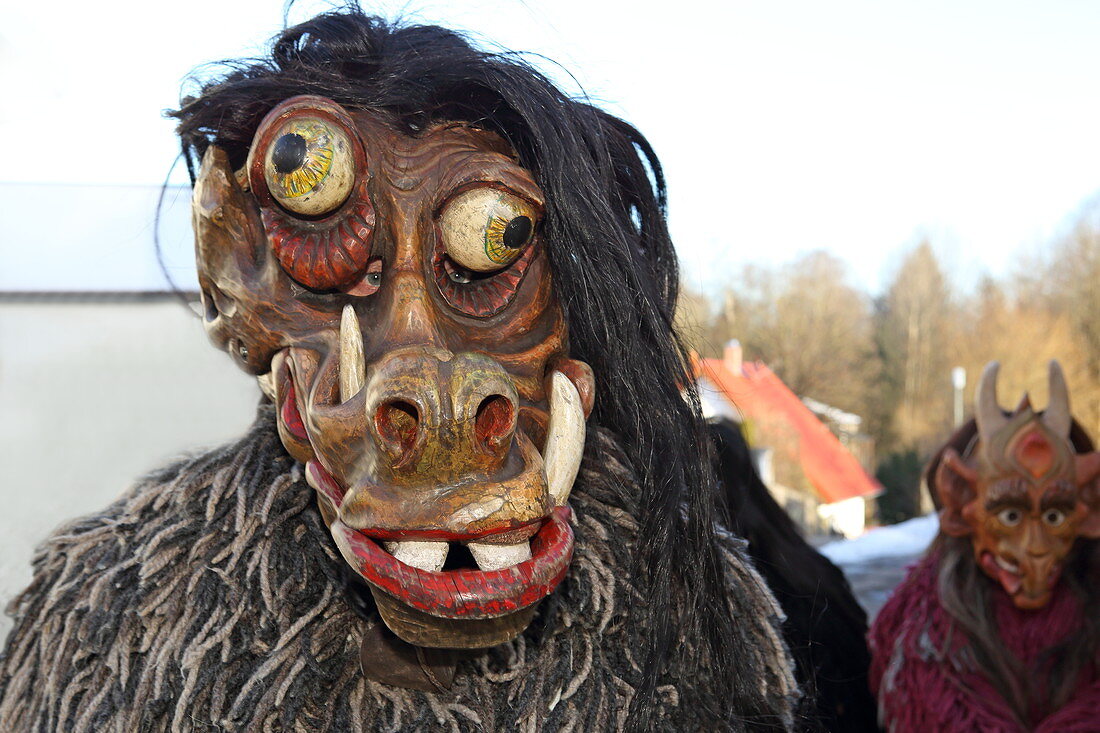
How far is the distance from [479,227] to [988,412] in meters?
1.41

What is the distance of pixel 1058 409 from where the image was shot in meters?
1.75

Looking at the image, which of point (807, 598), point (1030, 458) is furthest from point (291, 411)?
point (1030, 458)

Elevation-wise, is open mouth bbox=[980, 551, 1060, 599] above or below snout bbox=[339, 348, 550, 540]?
below

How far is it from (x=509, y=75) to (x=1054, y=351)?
1573cm

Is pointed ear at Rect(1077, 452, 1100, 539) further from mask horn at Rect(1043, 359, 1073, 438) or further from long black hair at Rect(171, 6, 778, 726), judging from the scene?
long black hair at Rect(171, 6, 778, 726)

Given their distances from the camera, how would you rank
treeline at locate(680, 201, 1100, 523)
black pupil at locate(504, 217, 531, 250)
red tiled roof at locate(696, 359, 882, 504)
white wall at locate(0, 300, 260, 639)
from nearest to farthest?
black pupil at locate(504, 217, 531, 250) → white wall at locate(0, 300, 260, 639) → red tiled roof at locate(696, 359, 882, 504) → treeline at locate(680, 201, 1100, 523)

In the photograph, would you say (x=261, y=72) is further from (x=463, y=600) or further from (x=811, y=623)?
(x=811, y=623)

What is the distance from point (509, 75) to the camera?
80cm

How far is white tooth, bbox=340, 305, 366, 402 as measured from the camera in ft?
2.32

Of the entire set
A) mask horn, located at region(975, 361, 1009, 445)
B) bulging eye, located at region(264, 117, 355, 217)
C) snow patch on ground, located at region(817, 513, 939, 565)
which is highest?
bulging eye, located at region(264, 117, 355, 217)

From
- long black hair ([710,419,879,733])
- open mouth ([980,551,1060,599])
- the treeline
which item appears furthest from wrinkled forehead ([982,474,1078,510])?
the treeline

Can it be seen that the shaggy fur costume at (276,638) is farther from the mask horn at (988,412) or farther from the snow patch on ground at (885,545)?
the snow patch on ground at (885,545)

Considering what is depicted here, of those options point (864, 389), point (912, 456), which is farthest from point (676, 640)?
point (864, 389)

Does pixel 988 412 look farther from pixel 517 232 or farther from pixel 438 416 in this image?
pixel 438 416
